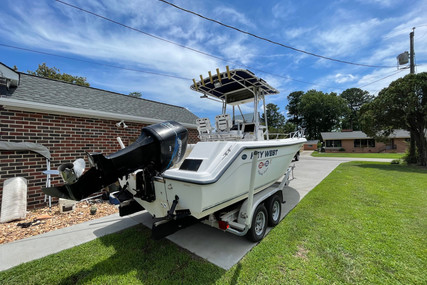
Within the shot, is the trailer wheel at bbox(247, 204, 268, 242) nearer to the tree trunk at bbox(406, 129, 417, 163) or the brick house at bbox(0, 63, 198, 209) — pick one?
the brick house at bbox(0, 63, 198, 209)

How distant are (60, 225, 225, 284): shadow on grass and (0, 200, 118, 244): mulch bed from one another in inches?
50.6

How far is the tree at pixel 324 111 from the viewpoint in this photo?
48688mm

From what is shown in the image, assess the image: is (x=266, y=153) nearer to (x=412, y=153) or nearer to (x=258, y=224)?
(x=258, y=224)

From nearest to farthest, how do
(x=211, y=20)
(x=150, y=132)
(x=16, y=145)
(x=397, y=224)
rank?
(x=150, y=132)
(x=397, y=224)
(x=16, y=145)
(x=211, y=20)

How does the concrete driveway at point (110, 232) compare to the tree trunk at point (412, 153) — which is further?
the tree trunk at point (412, 153)

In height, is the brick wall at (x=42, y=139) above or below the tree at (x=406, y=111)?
below

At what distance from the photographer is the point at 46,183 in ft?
14.1

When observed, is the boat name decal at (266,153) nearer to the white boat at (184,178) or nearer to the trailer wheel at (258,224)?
the white boat at (184,178)

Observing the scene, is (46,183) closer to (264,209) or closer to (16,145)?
(16,145)

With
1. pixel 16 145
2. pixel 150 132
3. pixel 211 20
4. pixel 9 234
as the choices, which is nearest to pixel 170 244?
pixel 150 132

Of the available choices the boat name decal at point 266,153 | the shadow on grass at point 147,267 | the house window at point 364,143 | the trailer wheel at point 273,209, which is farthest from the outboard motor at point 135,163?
the house window at point 364,143

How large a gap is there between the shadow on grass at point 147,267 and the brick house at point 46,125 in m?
2.78

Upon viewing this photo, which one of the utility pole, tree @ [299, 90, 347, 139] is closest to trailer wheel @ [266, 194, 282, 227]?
the utility pole

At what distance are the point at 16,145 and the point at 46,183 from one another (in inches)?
39.8
